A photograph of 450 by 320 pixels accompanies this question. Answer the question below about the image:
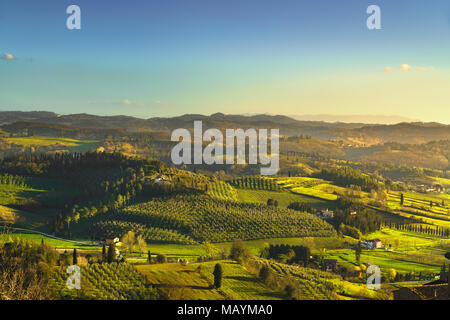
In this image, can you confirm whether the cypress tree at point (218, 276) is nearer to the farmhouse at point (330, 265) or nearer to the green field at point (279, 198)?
the farmhouse at point (330, 265)

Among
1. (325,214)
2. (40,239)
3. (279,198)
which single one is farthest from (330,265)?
(40,239)

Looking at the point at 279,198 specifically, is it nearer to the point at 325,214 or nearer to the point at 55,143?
the point at 325,214

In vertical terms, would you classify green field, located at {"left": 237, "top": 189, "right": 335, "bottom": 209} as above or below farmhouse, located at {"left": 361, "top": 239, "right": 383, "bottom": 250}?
above

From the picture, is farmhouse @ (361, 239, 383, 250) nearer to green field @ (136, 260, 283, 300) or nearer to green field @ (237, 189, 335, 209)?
green field @ (237, 189, 335, 209)

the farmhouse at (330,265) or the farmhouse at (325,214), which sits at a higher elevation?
the farmhouse at (325,214)

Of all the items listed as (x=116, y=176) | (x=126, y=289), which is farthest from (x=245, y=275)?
(x=116, y=176)

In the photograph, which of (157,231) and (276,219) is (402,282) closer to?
(276,219)

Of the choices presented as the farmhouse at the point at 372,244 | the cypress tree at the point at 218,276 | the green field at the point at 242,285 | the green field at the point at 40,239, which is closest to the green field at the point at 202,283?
the green field at the point at 242,285

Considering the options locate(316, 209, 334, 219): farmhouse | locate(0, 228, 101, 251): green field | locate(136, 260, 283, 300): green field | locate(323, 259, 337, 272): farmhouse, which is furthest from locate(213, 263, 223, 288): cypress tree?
locate(316, 209, 334, 219): farmhouse

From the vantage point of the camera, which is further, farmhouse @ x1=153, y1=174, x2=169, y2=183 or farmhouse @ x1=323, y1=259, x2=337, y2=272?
farmhouse @ x1=153, y1=174, x2=169, y2=183

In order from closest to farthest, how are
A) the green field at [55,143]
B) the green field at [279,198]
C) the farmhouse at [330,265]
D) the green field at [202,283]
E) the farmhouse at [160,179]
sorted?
the green field at [202,283]
the farmhouse at [330,265]
the green field at [279,198]
the farmhouse at [160,179]
the green field at [55,143]

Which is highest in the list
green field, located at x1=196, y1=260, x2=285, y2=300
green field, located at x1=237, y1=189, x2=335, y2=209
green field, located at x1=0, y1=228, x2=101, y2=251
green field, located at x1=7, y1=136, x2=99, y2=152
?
green field, located at x1=7, y1=136, x2=99, y2=152
